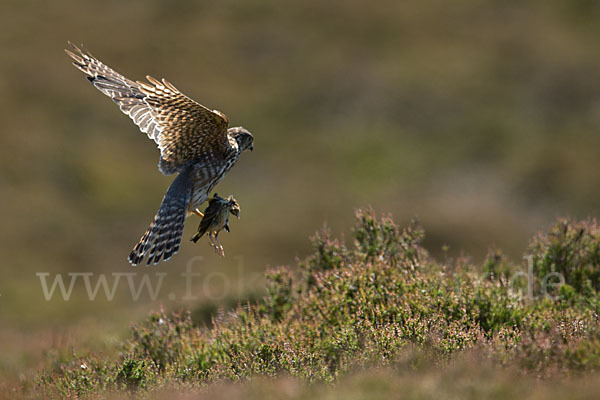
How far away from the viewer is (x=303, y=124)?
4403 centimetres

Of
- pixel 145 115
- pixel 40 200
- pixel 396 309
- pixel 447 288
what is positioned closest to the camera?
pixel 396 309

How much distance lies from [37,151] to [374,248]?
31236mm

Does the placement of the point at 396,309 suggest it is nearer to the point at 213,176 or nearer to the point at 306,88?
the point at 213,176

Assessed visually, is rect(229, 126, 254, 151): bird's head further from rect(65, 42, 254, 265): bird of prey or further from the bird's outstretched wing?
the bird's outstretched wing

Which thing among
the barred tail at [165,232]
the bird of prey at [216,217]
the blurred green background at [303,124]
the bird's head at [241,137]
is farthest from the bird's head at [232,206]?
the blurred green background at [303,124]

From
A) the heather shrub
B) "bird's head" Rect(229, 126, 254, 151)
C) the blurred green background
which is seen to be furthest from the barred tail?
the blurred green background

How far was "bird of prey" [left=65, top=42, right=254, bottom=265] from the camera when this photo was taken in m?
9.51

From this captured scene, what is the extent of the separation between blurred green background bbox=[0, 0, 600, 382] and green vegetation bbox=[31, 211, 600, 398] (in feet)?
54.3

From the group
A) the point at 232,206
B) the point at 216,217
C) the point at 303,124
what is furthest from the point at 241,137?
the point at 303,124

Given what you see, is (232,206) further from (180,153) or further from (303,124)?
(303,124)

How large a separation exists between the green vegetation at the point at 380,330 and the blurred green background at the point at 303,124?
16.6 metres

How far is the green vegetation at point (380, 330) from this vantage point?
7.18 metres

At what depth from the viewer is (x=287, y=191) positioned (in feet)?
124

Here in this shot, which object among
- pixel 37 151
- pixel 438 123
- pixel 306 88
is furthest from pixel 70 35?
pixel 438 123
